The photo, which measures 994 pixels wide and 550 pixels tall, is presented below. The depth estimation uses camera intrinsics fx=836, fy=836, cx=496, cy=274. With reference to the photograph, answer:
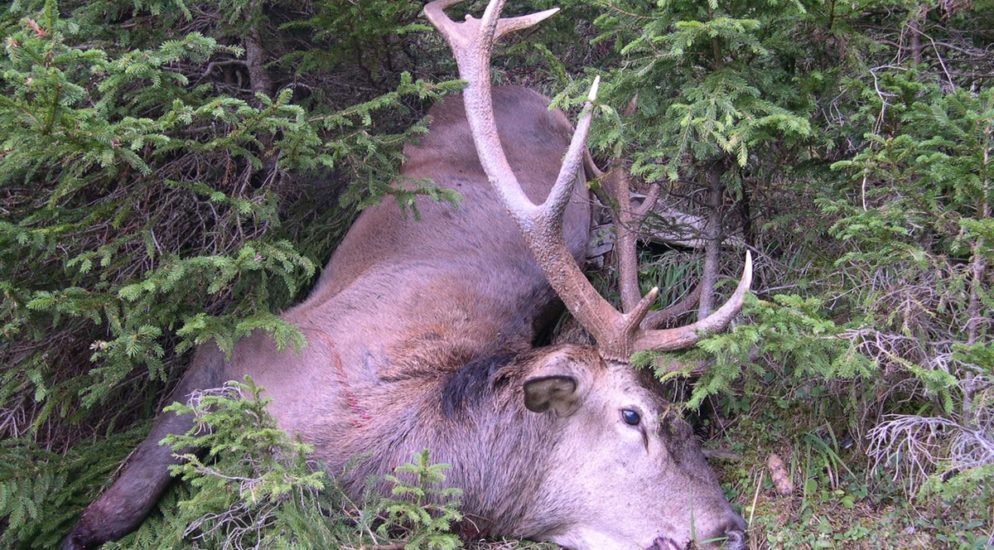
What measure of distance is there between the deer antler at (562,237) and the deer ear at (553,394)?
10.1 inches

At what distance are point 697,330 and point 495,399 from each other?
0.95 meters

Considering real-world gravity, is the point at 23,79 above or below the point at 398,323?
above

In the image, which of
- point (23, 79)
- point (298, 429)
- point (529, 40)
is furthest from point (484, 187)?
point (23, 79)

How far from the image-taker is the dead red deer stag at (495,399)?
11.4ft

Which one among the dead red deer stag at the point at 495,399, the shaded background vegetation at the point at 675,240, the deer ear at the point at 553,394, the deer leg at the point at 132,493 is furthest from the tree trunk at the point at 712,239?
the deer leg at the point at 132,493

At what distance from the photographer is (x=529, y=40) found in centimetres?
497

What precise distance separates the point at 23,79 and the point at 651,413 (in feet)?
8.66

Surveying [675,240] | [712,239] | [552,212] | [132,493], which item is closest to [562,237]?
[552,212]

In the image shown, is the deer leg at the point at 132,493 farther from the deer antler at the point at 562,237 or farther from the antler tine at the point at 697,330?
the antler tine at the point at 697,330

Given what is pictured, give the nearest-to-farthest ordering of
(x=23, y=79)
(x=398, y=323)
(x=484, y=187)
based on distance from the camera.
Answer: (x=23, y=79), (x=398, y=323), (x=484, y=187)

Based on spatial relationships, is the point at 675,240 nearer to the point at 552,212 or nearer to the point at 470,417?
the point at 552,212

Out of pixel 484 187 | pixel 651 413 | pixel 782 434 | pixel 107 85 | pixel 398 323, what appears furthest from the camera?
pixel 484 187

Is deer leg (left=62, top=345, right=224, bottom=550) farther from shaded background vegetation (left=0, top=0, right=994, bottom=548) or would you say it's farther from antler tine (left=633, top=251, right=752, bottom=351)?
antler tine (left=633, top=251, right=752, bottom=351)

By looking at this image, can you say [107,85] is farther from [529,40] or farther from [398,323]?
[529,40]
